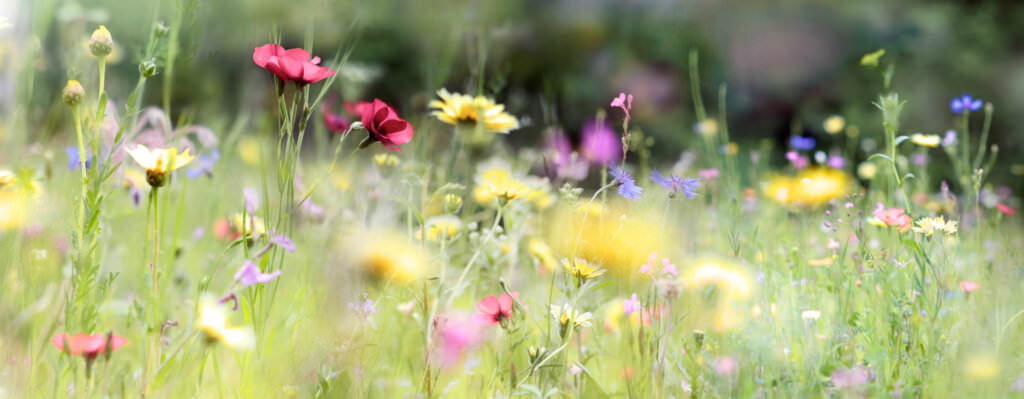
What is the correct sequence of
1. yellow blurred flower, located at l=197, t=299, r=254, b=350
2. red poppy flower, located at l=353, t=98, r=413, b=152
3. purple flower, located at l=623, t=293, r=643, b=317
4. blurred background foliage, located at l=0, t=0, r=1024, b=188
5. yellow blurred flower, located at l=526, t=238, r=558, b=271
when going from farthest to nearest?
blurred background foliage, located at l=0, t=0, r=1024, b=188 < yellow blurred flower, located at l=526, t=238, r=558, b=271 < purple flower, located at l=623, t=293, r=643, b=317 < red poppy flower, located at l=353, t=98, r=413, b=152 < yellow blurred flower, located at l=197, t=299, r=254, b=350

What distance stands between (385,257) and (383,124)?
13.7 inches

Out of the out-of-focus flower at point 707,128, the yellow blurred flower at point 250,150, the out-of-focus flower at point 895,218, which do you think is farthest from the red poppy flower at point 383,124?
the yellow blurred flower at point 250,150

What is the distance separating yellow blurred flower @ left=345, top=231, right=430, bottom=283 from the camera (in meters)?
1.21

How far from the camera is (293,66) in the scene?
912mm

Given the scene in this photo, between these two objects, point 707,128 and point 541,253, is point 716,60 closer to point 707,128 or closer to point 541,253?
point 707,128

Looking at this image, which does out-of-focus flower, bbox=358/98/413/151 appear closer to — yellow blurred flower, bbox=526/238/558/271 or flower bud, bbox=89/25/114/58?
flower bud, bbox=89/25/114/58

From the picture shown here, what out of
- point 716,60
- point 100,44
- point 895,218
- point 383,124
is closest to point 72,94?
point 100,44

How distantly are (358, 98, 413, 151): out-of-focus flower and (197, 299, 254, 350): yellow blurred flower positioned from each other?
31 centimetres

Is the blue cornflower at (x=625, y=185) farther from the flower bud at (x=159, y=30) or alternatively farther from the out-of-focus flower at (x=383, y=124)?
the flower bud at (x=159, y=30)

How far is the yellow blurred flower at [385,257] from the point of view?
3.98ft

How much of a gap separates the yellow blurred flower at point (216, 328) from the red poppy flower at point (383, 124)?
12.2 inches

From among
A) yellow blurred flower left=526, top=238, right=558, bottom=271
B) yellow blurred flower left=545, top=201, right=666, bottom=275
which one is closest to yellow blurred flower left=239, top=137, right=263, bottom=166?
yellow blurred flower left=526, top=238, right=558, bottom=271

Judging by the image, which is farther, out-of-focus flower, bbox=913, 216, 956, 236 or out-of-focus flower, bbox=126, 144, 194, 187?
out-of-focus flower, bbox=913, 216, 956, 236

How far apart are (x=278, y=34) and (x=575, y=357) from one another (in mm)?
731
